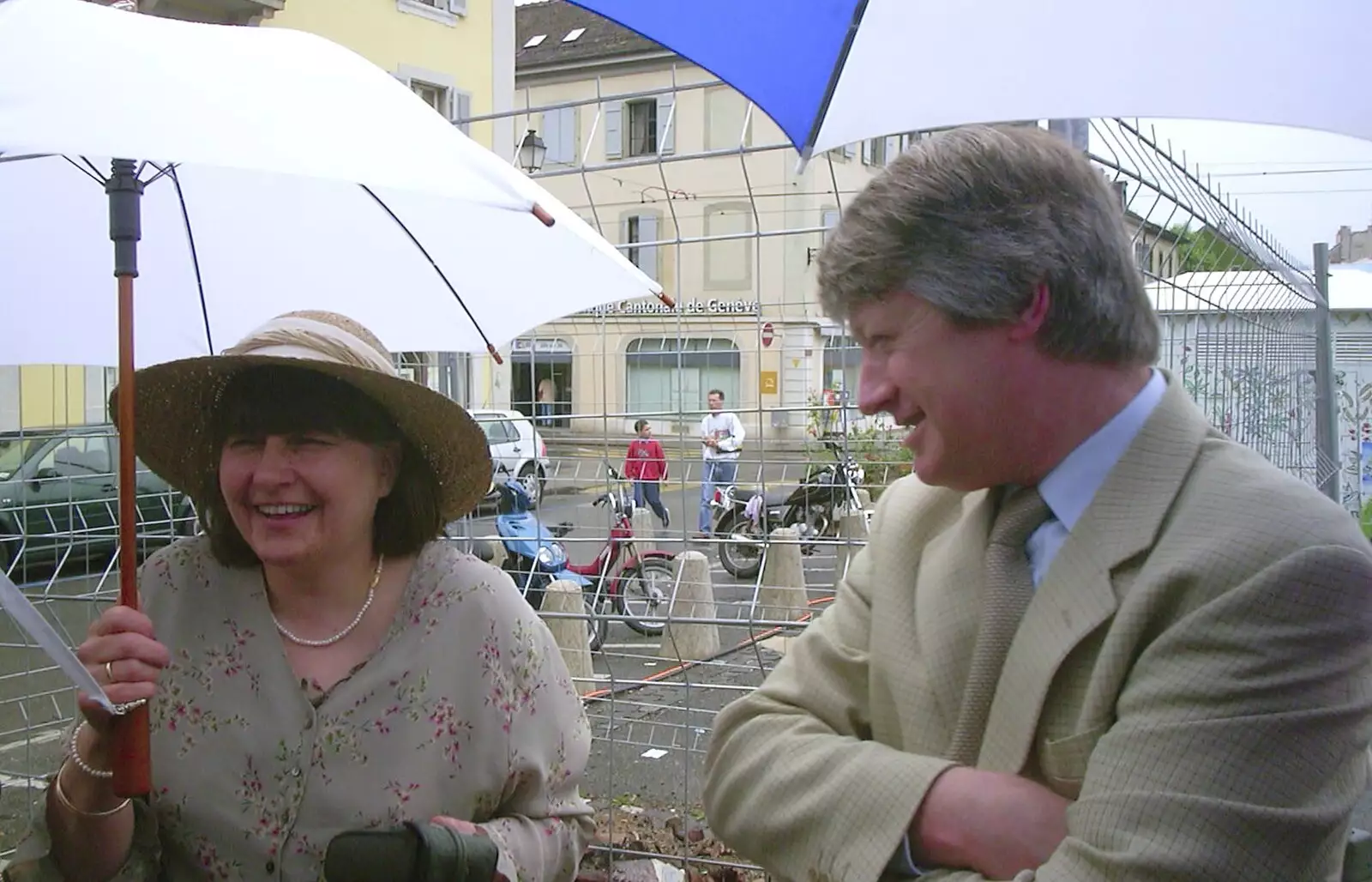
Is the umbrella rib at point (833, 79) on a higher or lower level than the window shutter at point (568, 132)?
lower

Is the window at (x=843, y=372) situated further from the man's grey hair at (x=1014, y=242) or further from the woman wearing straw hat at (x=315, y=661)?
the man's grey hair at (x=1014, y=242)

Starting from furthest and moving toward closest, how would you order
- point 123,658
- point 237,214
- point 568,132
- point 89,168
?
point 568,132, point 237,214, point 89,168, point 123,658

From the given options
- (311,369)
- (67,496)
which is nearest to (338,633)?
(311,369)

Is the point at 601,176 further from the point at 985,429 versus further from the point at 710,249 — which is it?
the point at 985,429

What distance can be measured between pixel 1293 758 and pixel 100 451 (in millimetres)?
4804

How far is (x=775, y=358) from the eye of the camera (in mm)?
3262

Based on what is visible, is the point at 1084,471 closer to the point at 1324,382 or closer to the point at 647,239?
the point at 647,239

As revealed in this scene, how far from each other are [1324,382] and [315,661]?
421 cm

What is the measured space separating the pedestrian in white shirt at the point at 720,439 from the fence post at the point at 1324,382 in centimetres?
248

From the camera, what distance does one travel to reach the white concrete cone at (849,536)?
10.2 ft

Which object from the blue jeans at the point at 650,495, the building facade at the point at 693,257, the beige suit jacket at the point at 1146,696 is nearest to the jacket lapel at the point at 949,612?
the beige suit jacket at the point at 1146,696

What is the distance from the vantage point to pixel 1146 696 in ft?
4.04

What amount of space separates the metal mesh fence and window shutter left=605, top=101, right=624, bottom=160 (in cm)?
3

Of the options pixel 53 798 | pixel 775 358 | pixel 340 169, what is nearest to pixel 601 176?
pixel 775 358
